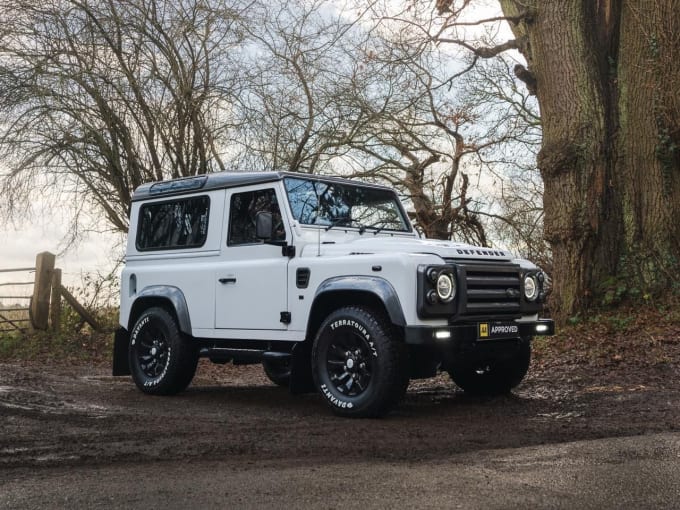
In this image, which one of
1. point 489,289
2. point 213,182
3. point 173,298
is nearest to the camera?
point 489,289

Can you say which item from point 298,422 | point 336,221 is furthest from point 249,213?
point 298,422

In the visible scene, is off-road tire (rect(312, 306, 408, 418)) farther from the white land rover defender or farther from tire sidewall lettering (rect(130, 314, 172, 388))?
tire sidewall lettering (rect(130, 314, 172, 388))

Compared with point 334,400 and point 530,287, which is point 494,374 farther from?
point 334,400

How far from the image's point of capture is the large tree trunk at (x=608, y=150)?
13.4m

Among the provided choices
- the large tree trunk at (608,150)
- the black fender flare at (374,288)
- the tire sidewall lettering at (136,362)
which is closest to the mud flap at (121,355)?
the tire sidewall lettering at (136,362)

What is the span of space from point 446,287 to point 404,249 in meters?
0.65

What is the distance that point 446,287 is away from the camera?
723cm

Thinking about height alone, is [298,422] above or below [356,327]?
below

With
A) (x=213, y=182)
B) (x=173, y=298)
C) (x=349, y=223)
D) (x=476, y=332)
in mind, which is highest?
(x=213, y=182)

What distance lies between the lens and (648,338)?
11742 millimetres

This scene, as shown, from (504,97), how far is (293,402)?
11.6 meters

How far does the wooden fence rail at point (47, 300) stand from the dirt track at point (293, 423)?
6648 mm

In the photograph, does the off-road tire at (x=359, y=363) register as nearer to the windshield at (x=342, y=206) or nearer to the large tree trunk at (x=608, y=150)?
the windshield at (x=342, y=206)

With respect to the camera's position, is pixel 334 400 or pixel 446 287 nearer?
pixel 446 287
